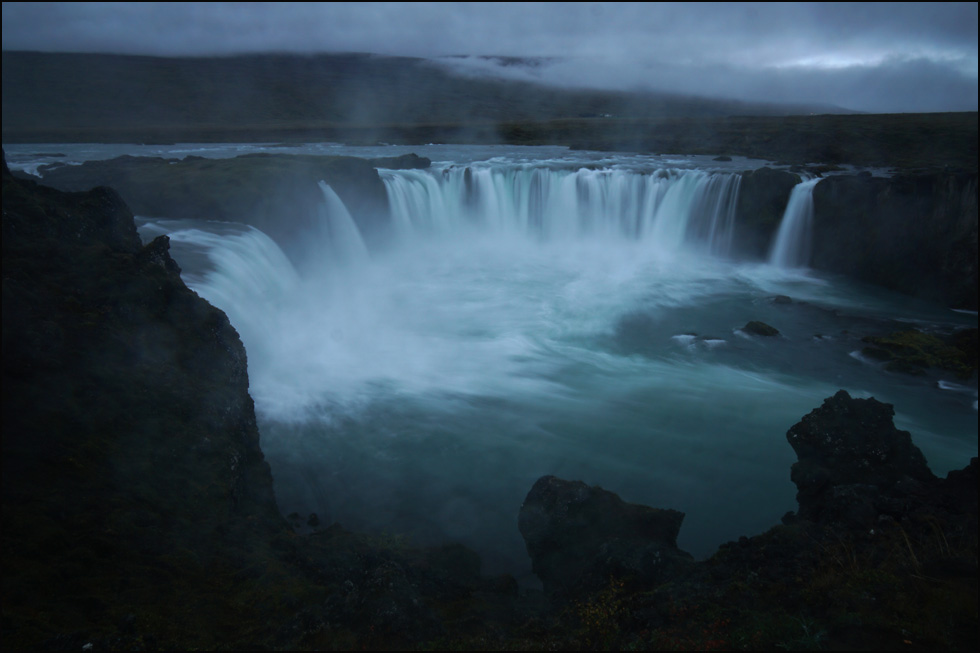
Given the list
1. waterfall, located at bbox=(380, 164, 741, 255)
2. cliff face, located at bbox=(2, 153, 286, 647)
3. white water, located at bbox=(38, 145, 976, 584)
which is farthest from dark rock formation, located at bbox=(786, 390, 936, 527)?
waterfall, located at bbox=(380, 164, 741, 255)

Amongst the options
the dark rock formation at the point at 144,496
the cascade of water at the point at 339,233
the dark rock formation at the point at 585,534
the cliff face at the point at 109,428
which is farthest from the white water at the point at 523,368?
the cliff face at the point at 109,428

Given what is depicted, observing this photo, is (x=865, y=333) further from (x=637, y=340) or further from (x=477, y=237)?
(x=477, y=237)

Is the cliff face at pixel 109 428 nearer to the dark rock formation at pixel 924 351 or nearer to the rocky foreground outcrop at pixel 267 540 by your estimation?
the rocky foreground outcrop at pixel 267 540

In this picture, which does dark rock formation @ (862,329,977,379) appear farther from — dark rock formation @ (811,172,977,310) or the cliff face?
the cliff face

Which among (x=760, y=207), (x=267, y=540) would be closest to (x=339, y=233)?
(x=267, y=540)

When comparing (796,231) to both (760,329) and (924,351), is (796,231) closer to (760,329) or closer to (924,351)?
(760,329)

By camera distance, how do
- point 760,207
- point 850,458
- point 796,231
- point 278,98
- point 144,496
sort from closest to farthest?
1. point 144,496
2. point 850,458
3. point 796,231
4. point 760,207
5. point 278,98

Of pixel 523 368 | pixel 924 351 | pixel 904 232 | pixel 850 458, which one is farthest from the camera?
pixel 904 232
